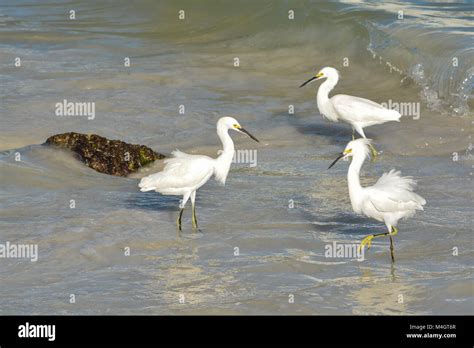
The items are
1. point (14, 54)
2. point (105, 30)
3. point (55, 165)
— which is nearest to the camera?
point (55, 165)

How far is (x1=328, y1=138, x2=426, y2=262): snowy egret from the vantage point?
892 cm

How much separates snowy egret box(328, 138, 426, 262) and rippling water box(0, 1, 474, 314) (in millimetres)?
290

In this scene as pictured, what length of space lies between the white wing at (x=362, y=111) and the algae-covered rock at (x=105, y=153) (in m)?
3.05

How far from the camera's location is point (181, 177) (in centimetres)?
990

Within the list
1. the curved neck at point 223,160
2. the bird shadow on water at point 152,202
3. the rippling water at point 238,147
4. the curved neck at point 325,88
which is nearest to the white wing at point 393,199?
the rippling water at point 238,147

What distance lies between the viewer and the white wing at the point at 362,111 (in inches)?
525

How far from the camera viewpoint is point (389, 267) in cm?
859

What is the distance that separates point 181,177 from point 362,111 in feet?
14.1

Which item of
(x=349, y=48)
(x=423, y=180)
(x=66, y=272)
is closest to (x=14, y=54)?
(x=349, y=48)

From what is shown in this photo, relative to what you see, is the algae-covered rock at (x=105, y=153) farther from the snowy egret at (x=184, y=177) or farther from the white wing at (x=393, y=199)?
the white wing at (x=393, y=199)

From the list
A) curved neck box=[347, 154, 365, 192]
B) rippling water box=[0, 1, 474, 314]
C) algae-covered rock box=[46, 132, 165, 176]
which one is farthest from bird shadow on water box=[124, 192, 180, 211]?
curved neck box=[347, 154, 365, 192]

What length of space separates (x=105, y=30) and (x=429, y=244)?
1356 cm

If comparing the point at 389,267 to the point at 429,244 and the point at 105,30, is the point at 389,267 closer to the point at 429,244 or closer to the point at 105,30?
the point at 429,244

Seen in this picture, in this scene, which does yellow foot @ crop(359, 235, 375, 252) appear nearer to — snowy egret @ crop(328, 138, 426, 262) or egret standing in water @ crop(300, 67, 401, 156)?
snowy egret @ crop(328, 138, 426, 262)
